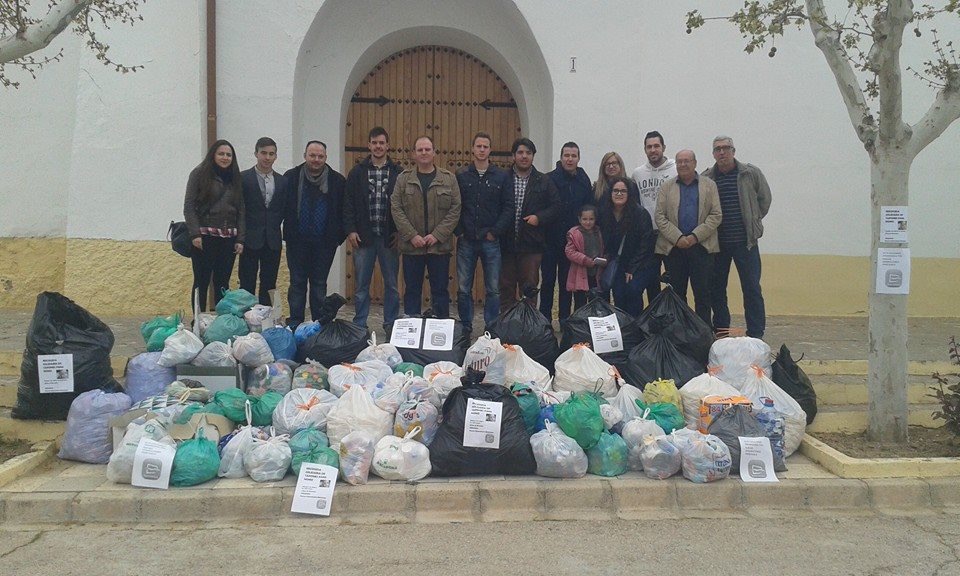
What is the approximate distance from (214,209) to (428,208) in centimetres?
183

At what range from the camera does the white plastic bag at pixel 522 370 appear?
6.07 metres

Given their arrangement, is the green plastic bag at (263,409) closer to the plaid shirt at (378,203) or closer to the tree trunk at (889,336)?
the plaid shirt at (378,203)

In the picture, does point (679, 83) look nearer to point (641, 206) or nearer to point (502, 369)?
point (641, 206)

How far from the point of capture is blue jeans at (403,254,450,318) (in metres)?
7.43

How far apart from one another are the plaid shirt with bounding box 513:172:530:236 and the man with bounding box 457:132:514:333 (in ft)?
0.46

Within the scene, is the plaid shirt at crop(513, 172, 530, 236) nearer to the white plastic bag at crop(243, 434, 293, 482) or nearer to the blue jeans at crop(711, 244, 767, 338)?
the blue jeans at crop(711, 244, 767, 338)

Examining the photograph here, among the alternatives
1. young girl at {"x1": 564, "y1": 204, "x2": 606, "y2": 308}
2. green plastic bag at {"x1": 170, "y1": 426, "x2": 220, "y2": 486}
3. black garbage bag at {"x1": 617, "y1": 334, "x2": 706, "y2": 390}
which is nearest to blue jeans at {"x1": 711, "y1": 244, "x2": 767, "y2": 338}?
young girl at {"x1": 564, "y1": 204, "x2": 606, "y2": 308}

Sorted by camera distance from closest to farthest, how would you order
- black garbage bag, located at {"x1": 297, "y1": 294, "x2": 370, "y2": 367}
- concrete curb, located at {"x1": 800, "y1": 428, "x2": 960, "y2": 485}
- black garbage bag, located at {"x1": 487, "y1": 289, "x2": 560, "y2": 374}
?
1. concrete curb, located at {"x1": 800, "y1": 428, "x2": 960, "y2": 485}
2. black garbage bag, located at {"x1": 297, "y1": 294, "x2": 370, "y2": 367}
3. black garbage bag, located at {"x1": 487, "y1": 289, "x2": 560, "y2": 374}

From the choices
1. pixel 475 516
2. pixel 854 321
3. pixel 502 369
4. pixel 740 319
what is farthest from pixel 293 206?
pixel 854 321

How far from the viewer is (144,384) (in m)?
5.95

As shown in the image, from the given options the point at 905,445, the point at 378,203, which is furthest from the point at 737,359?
the point at 378,203

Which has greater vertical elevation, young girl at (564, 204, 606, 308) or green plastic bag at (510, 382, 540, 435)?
young girl at (564, 204, 606, 308)

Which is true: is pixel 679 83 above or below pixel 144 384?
above

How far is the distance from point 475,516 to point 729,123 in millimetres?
6345
